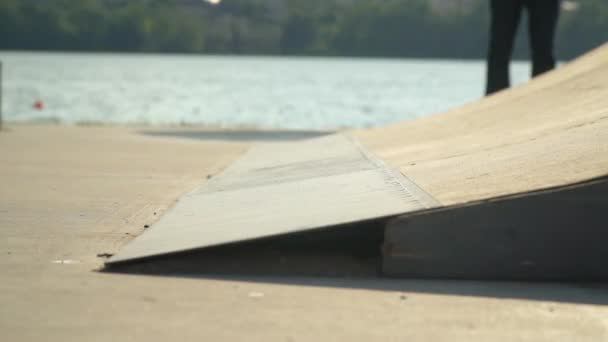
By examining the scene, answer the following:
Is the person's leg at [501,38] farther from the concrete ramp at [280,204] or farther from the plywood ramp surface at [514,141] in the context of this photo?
the concrete ramp at [280,204]

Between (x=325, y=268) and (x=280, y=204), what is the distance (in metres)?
0.91

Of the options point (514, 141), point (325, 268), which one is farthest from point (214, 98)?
point (325, 268)

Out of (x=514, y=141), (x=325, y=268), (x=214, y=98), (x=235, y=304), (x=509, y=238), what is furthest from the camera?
(x=214, y=98)

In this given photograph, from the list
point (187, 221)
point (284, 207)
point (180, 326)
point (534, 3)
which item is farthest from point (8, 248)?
point (534, 3)

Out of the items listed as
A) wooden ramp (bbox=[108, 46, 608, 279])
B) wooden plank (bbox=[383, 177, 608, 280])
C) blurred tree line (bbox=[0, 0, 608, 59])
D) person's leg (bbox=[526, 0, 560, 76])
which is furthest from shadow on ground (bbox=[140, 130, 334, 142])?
blurred tree line (bbox=[0, 0, 608, 59])

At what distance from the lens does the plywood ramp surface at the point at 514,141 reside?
5367 millimetres

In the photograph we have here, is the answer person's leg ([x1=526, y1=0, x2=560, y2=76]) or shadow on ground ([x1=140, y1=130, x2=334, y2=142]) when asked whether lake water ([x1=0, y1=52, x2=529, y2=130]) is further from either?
person's leg ([x1=526, y1=0, x2=560, y2=76])

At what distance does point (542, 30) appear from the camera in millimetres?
14875

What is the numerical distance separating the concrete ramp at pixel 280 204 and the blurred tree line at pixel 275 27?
96.9 metres

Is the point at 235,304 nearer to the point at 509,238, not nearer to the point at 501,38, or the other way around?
the point at 509,238

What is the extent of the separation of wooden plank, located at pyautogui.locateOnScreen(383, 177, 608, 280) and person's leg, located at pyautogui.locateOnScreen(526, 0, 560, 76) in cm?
988

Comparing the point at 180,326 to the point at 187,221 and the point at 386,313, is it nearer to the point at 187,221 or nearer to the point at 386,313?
the point at 386,313

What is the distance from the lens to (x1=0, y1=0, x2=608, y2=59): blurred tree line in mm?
105062

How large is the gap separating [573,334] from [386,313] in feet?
2.23
